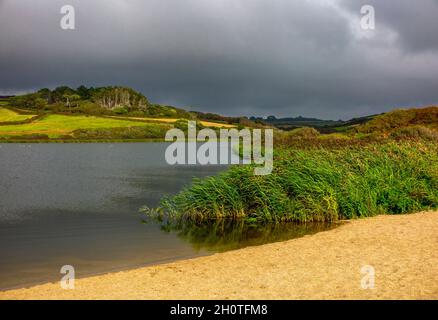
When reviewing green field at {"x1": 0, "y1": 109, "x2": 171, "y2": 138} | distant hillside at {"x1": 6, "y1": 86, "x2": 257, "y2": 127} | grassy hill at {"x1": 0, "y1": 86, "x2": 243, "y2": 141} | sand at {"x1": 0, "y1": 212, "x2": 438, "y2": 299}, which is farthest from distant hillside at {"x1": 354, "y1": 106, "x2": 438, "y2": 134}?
distant hillside at {"x1": 6, "y1": 86, "x2": 257, "y2": 127}

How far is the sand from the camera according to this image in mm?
10391

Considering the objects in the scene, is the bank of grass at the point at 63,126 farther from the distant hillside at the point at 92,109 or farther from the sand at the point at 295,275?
the sand at the point at 295,275

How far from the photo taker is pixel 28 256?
649 inches

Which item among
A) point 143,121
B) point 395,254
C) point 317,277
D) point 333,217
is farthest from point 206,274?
point 143,121

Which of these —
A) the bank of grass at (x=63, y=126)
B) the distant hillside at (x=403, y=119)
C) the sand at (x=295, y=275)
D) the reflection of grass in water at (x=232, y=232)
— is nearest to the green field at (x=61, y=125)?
the bank of grass at (x=63, y=126)

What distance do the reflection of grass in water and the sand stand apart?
2336mm

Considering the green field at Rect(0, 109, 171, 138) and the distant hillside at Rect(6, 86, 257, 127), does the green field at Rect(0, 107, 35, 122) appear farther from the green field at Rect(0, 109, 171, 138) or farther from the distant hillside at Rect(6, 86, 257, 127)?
the distant hillside at Rect(6, 86, 257, 127)

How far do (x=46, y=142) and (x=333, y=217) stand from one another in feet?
358

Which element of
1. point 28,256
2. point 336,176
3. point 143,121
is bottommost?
point 28,256

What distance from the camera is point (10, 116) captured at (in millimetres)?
136500

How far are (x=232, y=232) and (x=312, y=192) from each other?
4497 mm

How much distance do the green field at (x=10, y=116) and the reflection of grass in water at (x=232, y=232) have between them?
409 ft

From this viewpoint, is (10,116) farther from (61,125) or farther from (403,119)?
(403,119)
